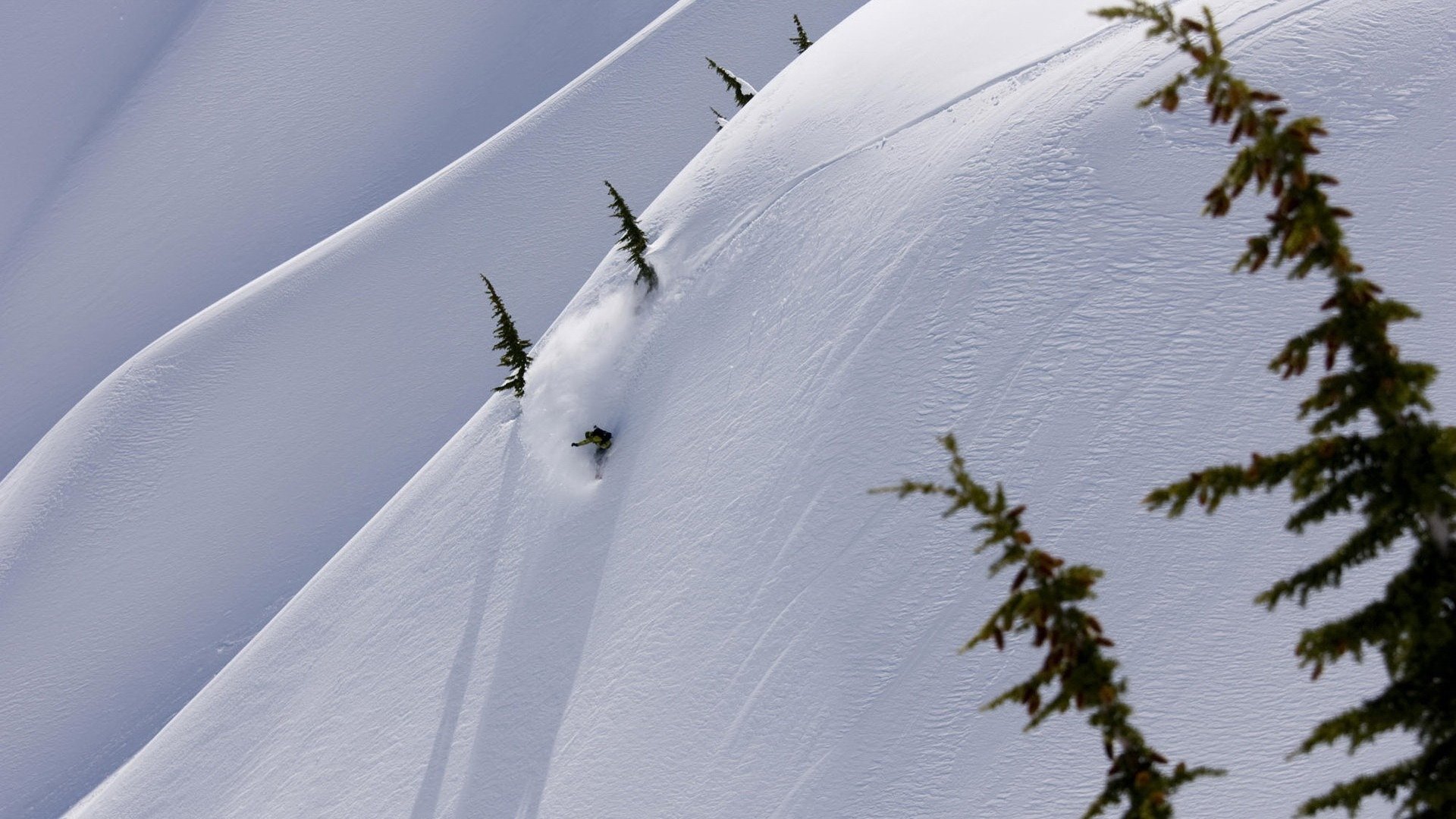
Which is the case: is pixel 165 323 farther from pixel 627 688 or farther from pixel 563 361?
pixel 627 688

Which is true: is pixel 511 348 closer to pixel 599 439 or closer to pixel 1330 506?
pixel 599 439

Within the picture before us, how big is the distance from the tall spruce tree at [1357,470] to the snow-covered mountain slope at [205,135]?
6295cm

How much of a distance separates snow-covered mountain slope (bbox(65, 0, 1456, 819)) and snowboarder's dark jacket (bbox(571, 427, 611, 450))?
473 mm

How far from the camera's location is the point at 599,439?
83.9ft

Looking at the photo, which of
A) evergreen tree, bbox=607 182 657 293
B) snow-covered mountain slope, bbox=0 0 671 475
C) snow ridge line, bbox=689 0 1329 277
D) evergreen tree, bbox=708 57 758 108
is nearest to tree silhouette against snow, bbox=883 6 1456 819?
snow ridge line, bbox=689 0 1329 277

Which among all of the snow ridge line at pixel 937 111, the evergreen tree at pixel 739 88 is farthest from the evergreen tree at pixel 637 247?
the evergreen tree at pixel 739 88

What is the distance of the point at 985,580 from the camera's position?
59.7 feet

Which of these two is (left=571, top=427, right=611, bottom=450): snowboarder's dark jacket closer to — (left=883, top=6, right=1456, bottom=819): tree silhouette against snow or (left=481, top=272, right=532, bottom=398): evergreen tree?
(left=481, top=272, right=532, bottom=398): evergreen tree

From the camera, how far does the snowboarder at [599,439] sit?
2541 centimetres

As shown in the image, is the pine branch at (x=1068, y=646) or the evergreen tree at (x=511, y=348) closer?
the pine branch at (x=1068, y=646)

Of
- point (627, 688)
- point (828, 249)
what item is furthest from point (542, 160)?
point (627, 688)

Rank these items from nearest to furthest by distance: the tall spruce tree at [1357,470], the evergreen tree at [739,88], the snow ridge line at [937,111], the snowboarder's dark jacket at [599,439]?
the tall spruce tree at [1357,470]
the snow ridge line at [937,111]
the snowboarder's dark jacket at [599,439]
the evergreen tree at [739,88]

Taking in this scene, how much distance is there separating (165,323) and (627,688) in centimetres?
5176

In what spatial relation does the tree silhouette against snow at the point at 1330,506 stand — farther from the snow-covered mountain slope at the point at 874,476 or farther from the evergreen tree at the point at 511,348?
the evergreen tree at the point at 511,348
